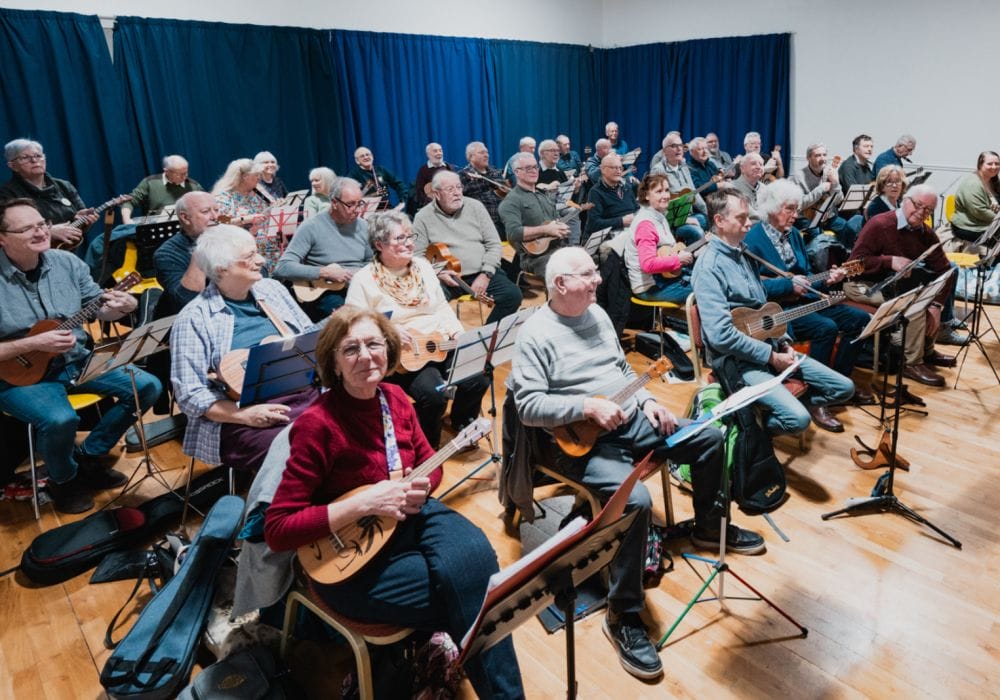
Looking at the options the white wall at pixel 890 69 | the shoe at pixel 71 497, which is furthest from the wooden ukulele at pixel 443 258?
the white wall at pixel 890 69

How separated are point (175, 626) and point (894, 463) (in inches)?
118

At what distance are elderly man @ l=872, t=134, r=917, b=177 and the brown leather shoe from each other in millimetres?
4224

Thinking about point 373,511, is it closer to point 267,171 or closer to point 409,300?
point 409,300

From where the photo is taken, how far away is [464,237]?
4895 mm

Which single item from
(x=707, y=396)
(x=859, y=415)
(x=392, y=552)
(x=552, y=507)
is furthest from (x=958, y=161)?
(x=392, y=552)

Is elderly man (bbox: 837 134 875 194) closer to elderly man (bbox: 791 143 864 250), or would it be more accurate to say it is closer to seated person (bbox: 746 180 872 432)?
elderly man (bbox: 791 143 864 250)

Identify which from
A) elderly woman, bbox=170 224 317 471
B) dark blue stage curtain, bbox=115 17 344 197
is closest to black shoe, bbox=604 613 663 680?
elderly woman, bbox=170 224 317 471

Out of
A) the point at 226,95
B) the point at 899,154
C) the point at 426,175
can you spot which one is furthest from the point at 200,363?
the point at 899,154

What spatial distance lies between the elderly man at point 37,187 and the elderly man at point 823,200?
6022mm

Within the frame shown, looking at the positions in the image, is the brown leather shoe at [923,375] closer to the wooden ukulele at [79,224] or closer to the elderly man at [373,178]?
the elderly man at [373,178]

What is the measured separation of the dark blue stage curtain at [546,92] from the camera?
10.8 m

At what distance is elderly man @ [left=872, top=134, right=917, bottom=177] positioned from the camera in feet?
26.4

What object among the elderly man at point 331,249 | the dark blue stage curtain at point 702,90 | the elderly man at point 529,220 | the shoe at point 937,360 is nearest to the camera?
the elderly man at point 331,249

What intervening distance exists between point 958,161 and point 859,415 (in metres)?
6.64
